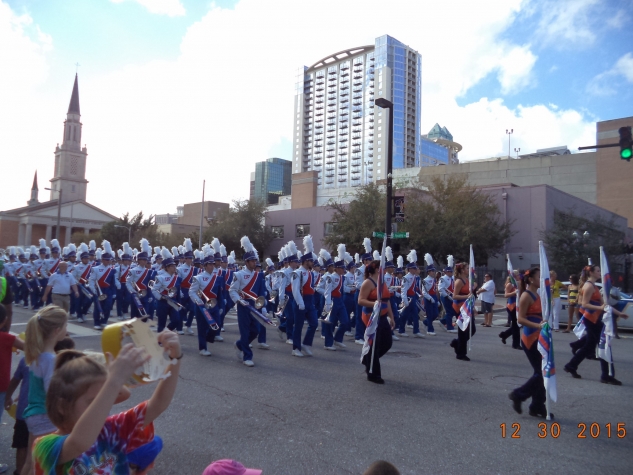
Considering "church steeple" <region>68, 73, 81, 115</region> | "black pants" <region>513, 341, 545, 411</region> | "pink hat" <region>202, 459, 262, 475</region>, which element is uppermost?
"church steeple" <region>68, 73, 81, 115</region>

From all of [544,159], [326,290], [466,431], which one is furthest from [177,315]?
[544,159]

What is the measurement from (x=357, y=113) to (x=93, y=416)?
140m

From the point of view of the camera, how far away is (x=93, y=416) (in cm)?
197

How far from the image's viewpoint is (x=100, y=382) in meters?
2.20

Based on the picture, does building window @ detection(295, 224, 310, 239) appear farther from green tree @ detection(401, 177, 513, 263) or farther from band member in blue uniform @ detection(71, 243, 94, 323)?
band member in blue uniform @ detection(71, 243, 94, 323)

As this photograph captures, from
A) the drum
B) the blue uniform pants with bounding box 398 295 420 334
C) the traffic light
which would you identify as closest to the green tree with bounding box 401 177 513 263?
the blue uniform pants with bounding box 398 295 420 334

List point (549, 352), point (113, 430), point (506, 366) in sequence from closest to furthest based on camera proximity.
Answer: point (113, 430), point (549, 352), point (506, 366)

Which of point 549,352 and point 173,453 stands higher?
point 549,352

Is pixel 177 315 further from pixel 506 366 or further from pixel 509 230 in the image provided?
pixel 509 230

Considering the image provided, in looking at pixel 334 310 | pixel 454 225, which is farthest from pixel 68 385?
pixel 454 225

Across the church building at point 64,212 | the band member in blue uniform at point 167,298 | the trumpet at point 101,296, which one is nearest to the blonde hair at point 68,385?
the band member in blue uniform at point 167,298

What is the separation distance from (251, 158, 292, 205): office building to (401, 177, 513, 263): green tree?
138442mm

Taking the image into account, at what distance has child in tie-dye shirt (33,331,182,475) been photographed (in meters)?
1.97

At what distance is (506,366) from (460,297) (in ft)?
6.25
